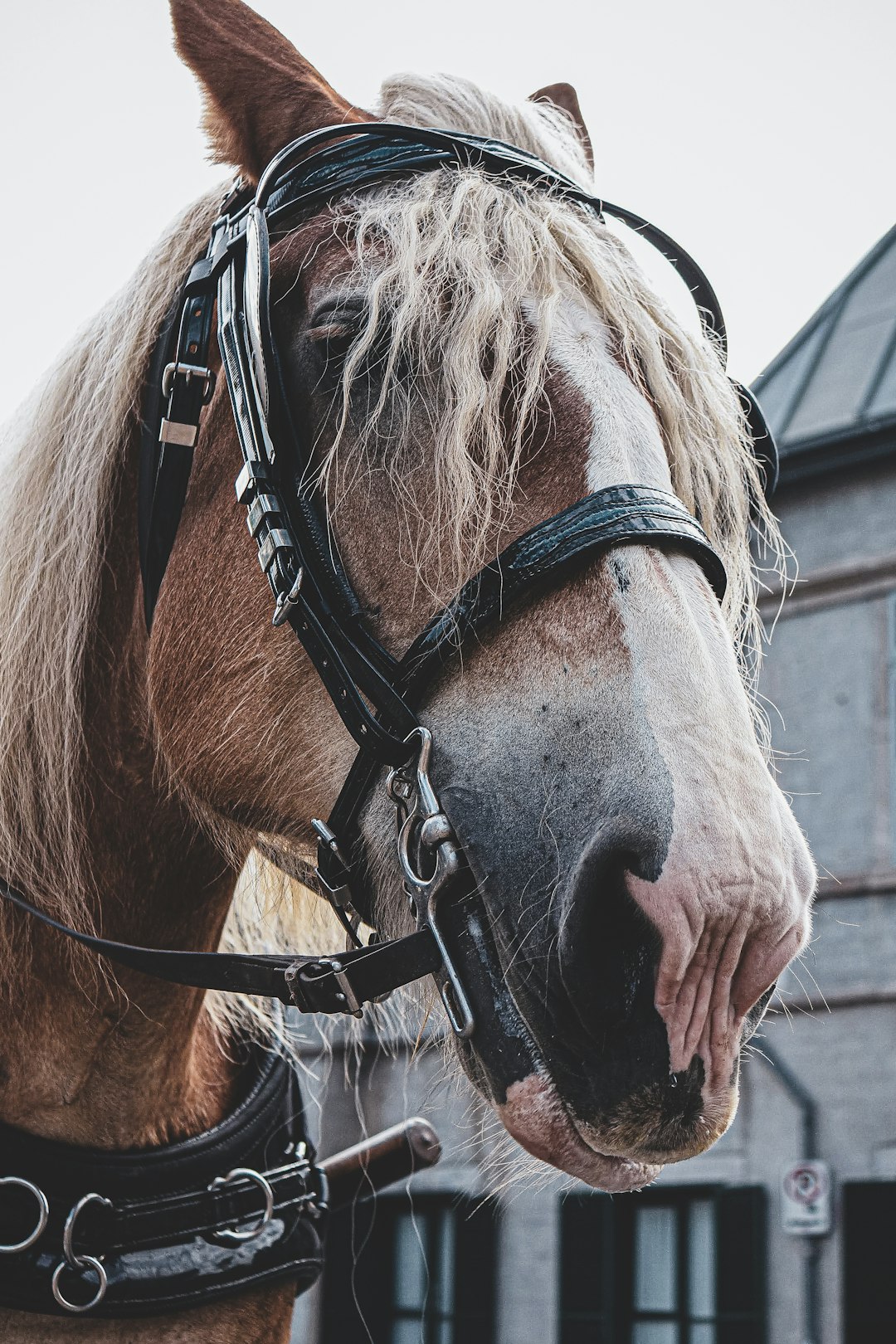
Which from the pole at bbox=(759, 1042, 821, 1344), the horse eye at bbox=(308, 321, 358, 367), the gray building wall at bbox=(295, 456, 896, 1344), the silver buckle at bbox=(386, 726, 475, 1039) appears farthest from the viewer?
the gray building wall at bbox=(295, 456, 896, 1344)

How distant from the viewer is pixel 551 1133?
3.90ft

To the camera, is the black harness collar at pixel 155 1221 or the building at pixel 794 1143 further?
the building at pixel 794 1143

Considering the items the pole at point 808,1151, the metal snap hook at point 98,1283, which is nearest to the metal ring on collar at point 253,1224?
the metal snap hook at point 98,1283

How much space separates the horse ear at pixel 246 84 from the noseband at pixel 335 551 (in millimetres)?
65

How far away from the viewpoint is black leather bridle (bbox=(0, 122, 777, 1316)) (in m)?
1.30

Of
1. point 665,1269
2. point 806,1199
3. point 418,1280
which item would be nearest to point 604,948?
point 806,1199

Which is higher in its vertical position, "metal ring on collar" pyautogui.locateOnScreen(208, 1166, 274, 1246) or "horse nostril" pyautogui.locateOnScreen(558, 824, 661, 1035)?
"horse nostril" pyautogui.locateOnScreen(558, 824, 661, 1035)

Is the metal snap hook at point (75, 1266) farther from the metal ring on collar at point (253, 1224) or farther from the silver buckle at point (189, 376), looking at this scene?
the silver buckle at point (189, 376)

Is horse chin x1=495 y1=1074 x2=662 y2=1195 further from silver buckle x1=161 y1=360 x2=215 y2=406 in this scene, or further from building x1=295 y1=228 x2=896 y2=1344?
building x1=295 y1=228 x2=896 y2=1344

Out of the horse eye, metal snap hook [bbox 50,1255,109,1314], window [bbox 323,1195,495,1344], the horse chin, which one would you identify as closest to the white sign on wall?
window [bbox 323,1195,495,1344]

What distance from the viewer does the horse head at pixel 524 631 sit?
1160 mm

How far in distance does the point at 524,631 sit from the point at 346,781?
281 mm

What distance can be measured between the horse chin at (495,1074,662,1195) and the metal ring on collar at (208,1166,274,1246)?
67 cm

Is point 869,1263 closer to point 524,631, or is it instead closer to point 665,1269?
point 665,1269
